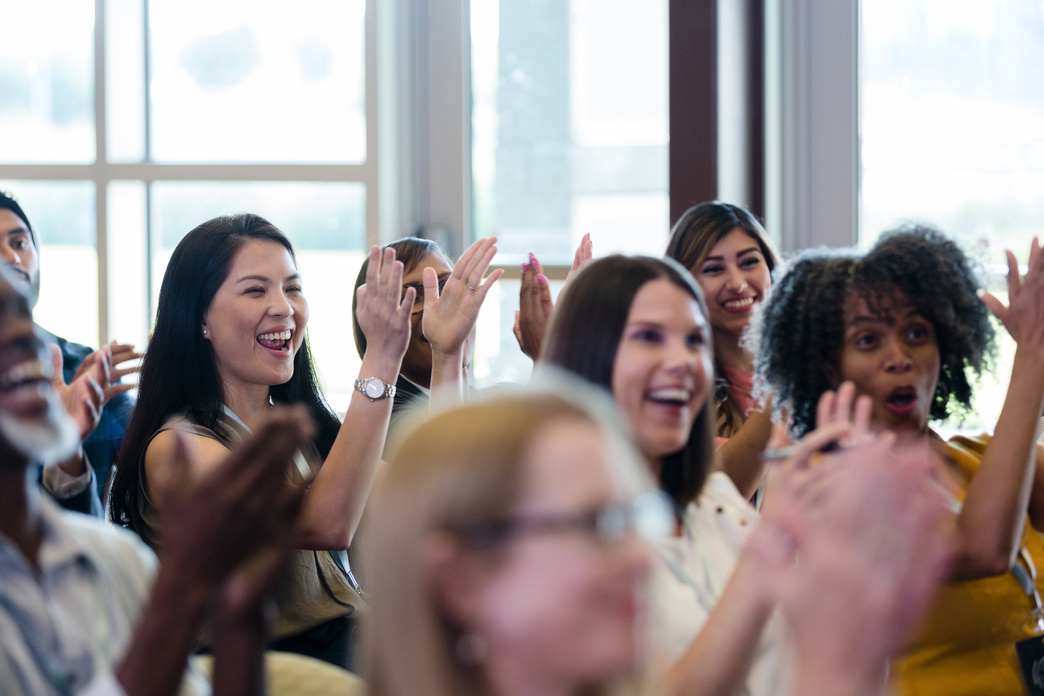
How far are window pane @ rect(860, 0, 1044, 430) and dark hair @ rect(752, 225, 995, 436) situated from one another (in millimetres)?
877

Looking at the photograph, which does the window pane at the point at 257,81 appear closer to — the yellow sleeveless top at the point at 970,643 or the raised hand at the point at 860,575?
the yellow sleeveless top at the point at 970,643

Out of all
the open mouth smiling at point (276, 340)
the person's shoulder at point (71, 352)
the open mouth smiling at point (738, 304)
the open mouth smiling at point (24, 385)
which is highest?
the open mouth smiling at point (738, 304)

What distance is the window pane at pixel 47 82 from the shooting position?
357 centimetres

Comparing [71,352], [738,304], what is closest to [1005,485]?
[738,304]

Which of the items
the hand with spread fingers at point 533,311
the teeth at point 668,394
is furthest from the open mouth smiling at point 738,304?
the teeth at point 668,394

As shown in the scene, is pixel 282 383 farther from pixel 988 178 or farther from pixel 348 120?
pixel 988 178

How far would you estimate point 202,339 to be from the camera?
2.13 m

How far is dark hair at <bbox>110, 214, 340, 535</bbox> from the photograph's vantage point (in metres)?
2.00

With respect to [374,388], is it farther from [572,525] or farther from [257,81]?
[257,81]

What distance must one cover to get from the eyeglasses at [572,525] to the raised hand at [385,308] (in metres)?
1.18

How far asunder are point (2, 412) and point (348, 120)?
2.50 metres

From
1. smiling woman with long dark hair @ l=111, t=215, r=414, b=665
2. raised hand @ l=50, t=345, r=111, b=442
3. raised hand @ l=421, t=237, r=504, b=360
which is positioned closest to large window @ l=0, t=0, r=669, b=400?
raised hand @ l=421, t=237, r=504, b=360

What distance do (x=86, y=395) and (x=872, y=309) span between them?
1341mm

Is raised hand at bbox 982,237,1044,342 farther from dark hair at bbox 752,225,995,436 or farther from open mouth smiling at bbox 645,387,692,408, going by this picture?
open mouth smiling at bbox 645,387,692,408
